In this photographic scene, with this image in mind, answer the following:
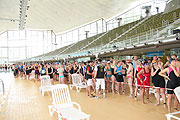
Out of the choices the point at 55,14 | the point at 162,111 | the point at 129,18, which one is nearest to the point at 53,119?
the point at 162,111

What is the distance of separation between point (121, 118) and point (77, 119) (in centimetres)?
155

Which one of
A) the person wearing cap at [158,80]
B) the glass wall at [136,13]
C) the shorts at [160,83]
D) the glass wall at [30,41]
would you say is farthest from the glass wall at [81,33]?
the shorts at [160,83]

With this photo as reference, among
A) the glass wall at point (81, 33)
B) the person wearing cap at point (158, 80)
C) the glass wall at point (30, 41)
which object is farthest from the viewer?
the glass wall at point (30, 41)

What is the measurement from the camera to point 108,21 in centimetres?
3066

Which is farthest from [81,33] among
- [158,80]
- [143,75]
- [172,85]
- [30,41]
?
[172,85]

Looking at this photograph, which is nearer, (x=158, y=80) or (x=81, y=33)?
(x=158, y=80)

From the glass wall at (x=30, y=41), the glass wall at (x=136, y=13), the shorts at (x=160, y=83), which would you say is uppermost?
the glass wall at (x=136, y=13)

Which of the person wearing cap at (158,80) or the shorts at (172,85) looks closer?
the shorts at (172,85)

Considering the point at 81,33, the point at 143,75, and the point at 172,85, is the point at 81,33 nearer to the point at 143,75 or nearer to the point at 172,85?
the point at 143,75

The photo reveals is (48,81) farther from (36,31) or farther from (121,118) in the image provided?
(36,31)

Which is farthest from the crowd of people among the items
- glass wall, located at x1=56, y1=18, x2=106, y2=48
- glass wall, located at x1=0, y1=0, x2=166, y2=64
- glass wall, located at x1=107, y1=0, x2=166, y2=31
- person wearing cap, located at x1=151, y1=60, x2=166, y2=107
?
glass wall, located at x1=0, y1=0, x2=166, y2=64

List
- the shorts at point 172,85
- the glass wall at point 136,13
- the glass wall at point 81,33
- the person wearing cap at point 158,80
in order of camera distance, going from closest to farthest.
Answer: the shorts at point 172,85
the person wearing cap at point 158,80
the glass wall at point 136,13
the glass wall at point 81,33

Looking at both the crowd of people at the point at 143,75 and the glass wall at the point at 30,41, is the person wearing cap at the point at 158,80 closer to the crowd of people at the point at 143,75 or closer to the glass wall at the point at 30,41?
the crowd of people at the point at 143,75

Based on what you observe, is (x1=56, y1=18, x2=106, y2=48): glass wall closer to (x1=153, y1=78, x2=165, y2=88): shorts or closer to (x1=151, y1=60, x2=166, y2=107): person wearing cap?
(x1=151, y1=60, x2=166, y2=107): person wearing cap
